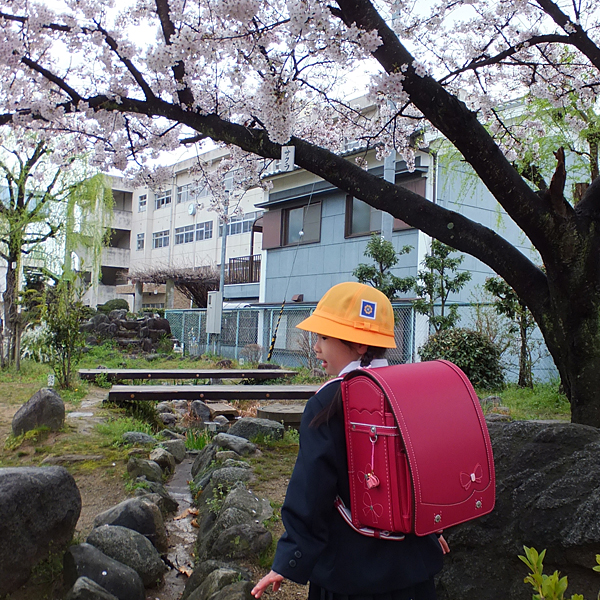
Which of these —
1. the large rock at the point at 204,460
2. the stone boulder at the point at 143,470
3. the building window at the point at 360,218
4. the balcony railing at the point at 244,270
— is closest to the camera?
the stone boulder at the point at 143,470

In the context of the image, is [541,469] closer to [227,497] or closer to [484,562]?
[484,562]

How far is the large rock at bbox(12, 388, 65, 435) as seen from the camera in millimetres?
6477

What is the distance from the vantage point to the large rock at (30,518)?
3139 mm

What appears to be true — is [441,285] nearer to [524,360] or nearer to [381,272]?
[381,272]

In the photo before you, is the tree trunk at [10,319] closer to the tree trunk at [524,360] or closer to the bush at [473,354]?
the bush at [473,354]

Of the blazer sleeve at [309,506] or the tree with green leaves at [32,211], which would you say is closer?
the blazer sleeve at [309,506]

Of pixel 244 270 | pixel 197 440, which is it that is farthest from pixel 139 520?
pixel 244 270

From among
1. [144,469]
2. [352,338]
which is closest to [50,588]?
[144,469]

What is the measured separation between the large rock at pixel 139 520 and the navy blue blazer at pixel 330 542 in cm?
250

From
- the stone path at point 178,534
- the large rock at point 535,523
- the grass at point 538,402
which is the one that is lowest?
the stone path at point 178,534

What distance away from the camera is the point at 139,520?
3930 mm

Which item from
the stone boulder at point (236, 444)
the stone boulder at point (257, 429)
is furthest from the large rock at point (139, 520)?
the stone boulder at point (257, 429)

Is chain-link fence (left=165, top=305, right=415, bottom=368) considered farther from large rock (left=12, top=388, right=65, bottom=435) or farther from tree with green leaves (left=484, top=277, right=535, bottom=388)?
large rock (left=12, top=388, right=65, bottom=435)

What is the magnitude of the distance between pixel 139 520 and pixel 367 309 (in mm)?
2848
